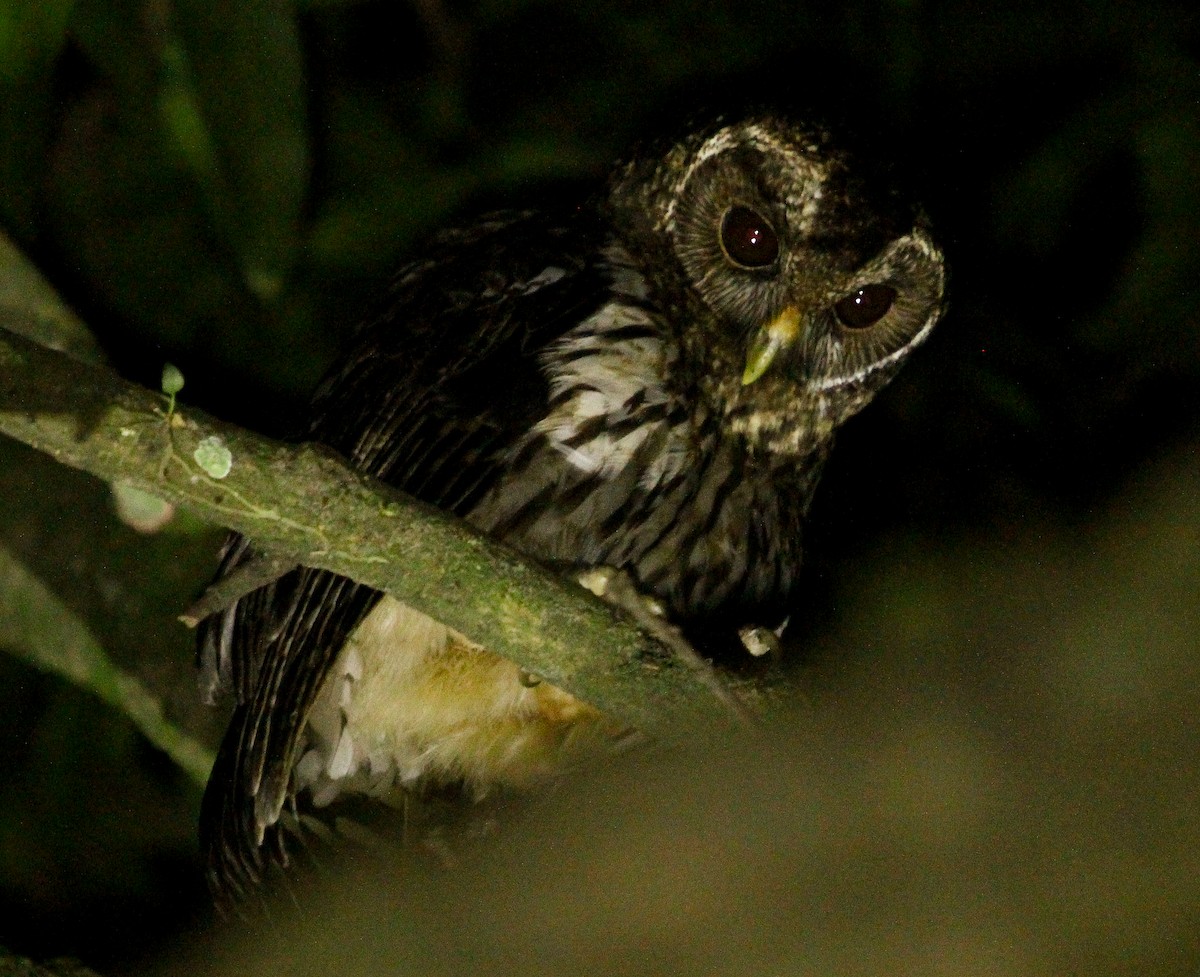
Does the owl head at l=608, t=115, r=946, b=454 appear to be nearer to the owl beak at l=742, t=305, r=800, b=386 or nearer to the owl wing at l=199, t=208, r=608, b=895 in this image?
the owl beak at l=742, t=305, r=800, b=386

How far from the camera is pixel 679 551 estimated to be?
7.71 ft

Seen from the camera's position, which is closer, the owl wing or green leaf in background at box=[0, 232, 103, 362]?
the owl wing

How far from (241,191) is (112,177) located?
37 centimetres

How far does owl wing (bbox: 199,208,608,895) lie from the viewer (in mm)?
2055

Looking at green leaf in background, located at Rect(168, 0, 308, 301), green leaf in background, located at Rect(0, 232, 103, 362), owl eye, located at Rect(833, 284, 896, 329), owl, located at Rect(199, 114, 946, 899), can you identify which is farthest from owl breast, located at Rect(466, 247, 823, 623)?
green leaf in background, located at Rect(0, 232, 103, 362)

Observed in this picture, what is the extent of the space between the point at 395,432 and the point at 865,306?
2.64 feet

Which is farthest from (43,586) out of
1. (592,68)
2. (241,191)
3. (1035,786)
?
(1035,786)

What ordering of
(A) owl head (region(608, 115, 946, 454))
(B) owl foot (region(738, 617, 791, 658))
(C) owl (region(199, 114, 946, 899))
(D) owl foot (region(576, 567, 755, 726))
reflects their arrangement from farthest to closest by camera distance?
→ (A) owl head (region(608, 115, 946, 454)) → (C) owl (region(199, 114, 946, 899)) → (B) owl foot (region(738, 617, 791, 658)) → (D) owl foot (region(576, 567, 755, 726))

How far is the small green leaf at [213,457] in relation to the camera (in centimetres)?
140

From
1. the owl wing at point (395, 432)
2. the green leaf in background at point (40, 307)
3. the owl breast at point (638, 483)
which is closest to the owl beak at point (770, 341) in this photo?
the owl breast at point (638, 483)

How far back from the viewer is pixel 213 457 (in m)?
1.40

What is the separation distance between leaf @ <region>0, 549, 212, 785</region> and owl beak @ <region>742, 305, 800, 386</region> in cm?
109

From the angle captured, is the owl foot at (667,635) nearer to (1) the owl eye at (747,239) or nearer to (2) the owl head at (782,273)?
(2) the owl head at (782,273)

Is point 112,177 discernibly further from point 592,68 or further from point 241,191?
point 592,68
